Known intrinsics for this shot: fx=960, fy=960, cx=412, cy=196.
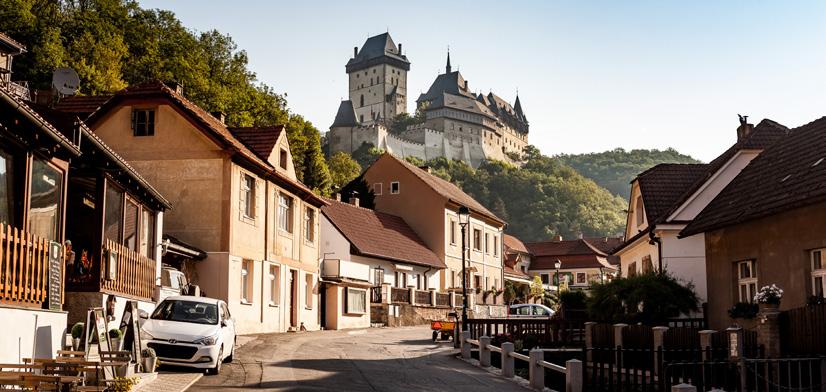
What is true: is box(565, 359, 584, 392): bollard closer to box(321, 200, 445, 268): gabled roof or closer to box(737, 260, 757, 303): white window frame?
box(737, 260, 757, 303): white window frame

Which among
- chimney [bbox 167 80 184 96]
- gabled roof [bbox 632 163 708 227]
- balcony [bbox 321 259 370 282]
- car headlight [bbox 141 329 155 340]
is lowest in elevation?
car headlight [bbox 141 329 155 340]

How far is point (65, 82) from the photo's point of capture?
23.5m

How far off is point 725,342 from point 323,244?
2974 centimetres

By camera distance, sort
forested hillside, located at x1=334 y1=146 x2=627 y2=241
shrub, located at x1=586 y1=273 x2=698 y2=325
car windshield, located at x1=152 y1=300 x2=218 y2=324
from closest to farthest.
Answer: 1. car windshield, located at x1=152 y1=300 x2=218 y2=324
2. shrub, located at x1=586 y1=273 x2=698 y2=325
3. forested hillside, located at x1=334 y1=146 x2=627 y2=241

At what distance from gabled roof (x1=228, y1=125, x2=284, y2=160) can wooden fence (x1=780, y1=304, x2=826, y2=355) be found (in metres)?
23.6

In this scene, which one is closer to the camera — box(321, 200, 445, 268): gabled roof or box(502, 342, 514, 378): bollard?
box(502, 342, 514, 378): bollard

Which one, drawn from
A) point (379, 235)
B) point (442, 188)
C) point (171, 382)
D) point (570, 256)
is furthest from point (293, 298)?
point (570, 256)

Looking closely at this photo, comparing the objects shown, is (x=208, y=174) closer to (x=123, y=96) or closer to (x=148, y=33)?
(x=123, y=96)

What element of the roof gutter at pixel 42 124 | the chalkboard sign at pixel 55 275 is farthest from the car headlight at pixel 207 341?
the roof gutter at pixel 42 124

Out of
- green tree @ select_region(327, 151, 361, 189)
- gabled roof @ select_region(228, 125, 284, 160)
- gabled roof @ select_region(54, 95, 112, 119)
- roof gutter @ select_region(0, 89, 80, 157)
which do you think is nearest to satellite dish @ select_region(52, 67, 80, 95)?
roof gutter @ select_region(0, 89, 80, 157)

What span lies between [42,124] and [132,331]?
20.5 feet

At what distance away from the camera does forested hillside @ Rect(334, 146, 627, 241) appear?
491ft

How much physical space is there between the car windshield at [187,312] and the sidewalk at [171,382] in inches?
66.3

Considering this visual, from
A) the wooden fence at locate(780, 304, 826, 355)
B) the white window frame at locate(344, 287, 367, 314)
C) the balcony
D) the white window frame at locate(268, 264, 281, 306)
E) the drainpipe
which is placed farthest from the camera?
the white window frame at locate(344, 287, 367, 314)
